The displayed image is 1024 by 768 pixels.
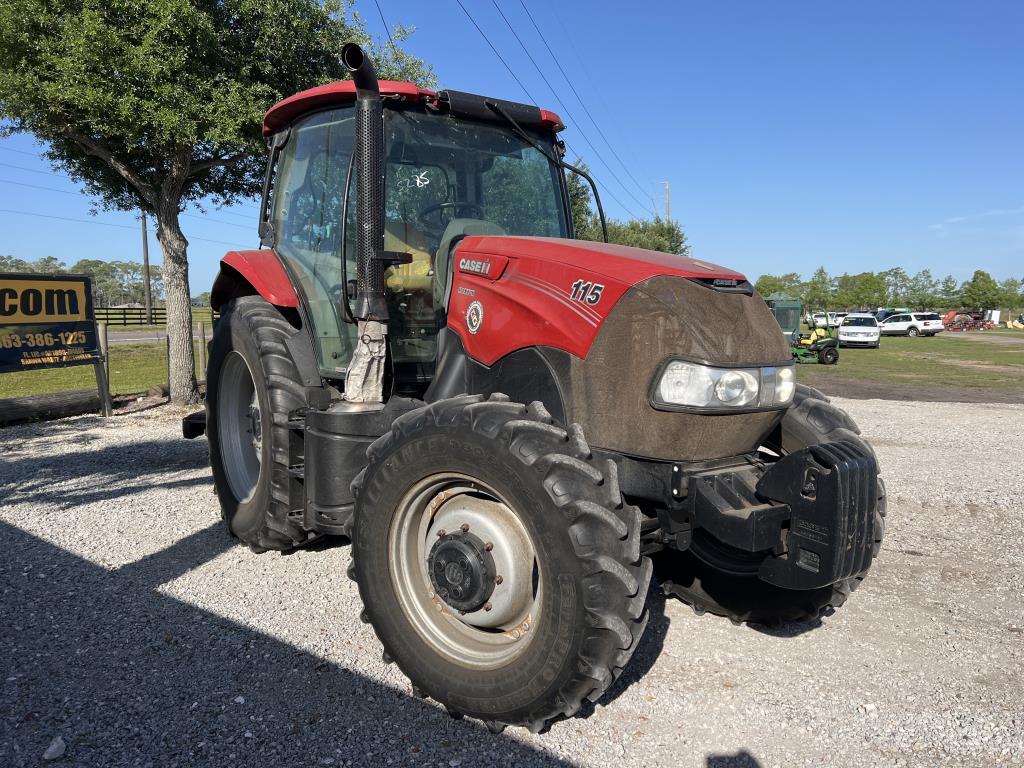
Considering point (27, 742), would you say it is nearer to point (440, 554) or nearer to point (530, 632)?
point (440, 554)

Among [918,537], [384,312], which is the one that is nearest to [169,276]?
[384,312]

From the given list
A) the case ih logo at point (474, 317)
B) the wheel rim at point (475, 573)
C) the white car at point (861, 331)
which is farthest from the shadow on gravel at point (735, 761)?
the white car at point (861, 331)

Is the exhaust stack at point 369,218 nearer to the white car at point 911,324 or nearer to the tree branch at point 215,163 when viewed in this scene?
the tree branch at point 215,163

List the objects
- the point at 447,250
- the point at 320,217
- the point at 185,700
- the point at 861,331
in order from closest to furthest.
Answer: the point at 185,700 < the point at 447,250 < the point at 320,217 < the point at 861,331

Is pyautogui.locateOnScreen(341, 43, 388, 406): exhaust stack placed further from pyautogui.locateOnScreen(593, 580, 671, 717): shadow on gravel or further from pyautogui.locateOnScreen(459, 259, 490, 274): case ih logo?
pyautogui.locateOnScreen(593, 580, 671, 717): shadow on gravel

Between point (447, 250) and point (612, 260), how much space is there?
1051mm

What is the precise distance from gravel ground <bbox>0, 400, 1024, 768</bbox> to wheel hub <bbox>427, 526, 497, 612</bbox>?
0.46 meters

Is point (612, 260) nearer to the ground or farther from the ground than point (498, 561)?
farther from the ground

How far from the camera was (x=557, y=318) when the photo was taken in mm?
2908

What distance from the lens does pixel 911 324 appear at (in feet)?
145

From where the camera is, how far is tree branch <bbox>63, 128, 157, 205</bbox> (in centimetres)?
892

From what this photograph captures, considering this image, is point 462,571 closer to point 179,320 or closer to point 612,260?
point 612,260

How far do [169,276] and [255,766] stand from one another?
930cm

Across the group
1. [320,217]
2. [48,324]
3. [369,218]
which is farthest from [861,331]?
[369,218]
